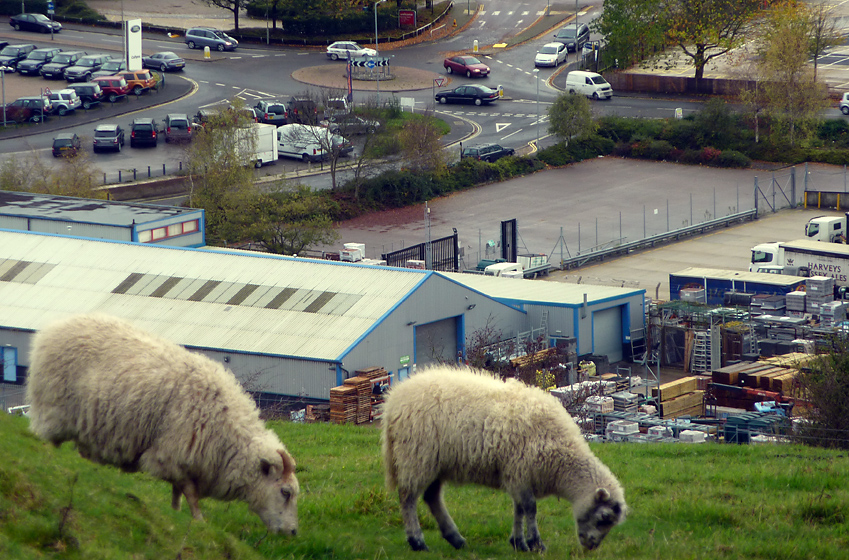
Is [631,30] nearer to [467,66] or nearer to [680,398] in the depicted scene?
[467,66]

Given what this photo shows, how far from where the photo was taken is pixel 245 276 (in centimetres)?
4106

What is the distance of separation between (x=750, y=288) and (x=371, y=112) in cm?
2986

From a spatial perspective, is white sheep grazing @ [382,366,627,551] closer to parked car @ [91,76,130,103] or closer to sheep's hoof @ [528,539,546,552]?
sheep's hoof @ [528,539,546,552]

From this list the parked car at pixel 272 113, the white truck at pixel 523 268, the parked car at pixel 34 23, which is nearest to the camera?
the white truck at pixel 523 268

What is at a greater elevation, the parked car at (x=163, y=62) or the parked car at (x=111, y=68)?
the parked car at (x=163, y=62)

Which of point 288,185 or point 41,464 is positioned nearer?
point 41,464

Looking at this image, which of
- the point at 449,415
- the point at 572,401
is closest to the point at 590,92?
the point at 572,401

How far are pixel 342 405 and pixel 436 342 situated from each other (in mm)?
7863

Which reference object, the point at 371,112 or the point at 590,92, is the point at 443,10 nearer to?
the point at 590,92

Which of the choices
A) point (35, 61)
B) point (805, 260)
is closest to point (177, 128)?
point (35, 61)

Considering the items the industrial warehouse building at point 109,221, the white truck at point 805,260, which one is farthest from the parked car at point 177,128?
the white truck at point 805,260

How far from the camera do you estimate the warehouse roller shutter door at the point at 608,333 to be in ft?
145

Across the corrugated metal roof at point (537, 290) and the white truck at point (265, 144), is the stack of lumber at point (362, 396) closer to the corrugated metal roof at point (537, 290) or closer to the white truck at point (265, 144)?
the corrugated metal roof at point (537, 290)

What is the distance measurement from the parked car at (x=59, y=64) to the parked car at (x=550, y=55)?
117 feet
